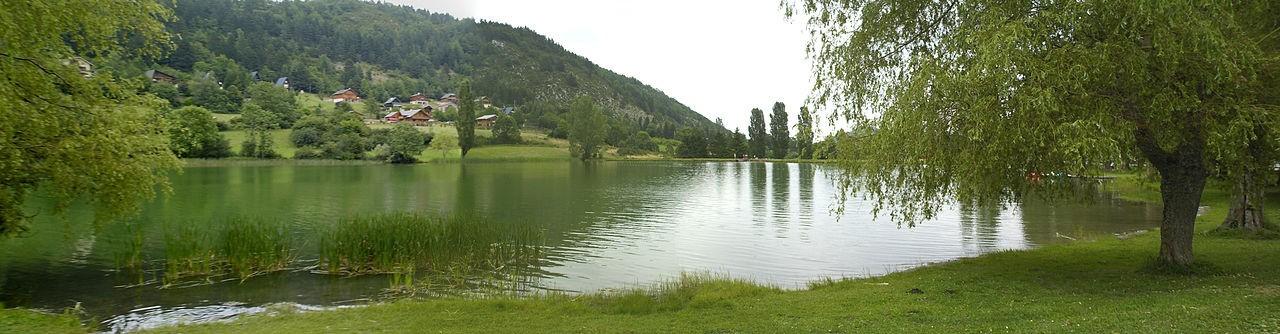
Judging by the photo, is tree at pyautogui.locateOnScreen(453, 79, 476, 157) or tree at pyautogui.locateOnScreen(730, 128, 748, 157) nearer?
tree at pyautogui.locateOnScreen(453, 79, 476, 157)

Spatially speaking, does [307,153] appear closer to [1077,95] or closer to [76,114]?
[76,114]

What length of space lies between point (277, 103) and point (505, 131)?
1940 inches

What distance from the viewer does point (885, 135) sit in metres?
13.1

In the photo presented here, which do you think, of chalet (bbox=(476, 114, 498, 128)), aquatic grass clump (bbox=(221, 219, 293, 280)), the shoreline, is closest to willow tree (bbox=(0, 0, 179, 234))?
aquatic grass clump (bbox=(221, 219, 293, 280))

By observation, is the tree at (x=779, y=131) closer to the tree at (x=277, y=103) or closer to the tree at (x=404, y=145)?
the tree at (x=404, y=145)

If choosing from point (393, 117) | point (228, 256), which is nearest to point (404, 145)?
point (393, 117)

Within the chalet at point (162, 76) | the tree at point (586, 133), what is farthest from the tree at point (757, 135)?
the chalet at point (162, 76)

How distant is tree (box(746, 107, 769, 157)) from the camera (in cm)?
16475

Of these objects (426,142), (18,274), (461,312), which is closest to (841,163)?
(461,312)

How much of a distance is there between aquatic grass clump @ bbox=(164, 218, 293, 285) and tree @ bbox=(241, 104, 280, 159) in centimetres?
9375

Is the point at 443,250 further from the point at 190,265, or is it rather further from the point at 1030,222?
the point at 1030,222

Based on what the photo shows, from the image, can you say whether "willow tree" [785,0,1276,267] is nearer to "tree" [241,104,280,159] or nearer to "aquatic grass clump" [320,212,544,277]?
"aquatic grass clump" [320,212,544,277]

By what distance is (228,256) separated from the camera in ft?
61.1

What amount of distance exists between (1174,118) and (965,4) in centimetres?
405
